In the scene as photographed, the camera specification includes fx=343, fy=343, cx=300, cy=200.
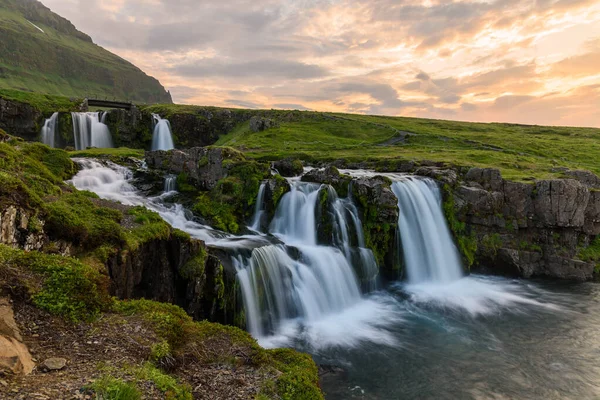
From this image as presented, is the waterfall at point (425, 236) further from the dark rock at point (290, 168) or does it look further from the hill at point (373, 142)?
the hill at point (373, 142)

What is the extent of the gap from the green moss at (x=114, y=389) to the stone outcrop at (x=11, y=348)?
131 cm

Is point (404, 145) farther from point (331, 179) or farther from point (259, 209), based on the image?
point (259, 209)

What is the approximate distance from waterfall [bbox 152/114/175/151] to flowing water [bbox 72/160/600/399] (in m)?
38.7

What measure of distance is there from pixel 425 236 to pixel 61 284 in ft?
91.7

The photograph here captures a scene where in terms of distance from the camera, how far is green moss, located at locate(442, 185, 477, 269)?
32.0m

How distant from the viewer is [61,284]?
8.55 meters

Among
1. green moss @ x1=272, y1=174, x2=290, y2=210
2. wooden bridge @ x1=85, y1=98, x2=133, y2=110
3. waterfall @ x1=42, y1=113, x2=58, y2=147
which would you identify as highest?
wooden bridge @ x1=85, y1=98, x2=133, y2=110

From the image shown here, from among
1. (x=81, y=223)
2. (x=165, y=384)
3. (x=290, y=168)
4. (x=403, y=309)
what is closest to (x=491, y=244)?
(x=403, y=309)

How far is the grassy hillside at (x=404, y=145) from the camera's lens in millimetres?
48375

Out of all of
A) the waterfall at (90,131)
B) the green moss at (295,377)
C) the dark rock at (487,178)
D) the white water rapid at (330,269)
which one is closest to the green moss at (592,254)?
the white water rapid at (330,269)

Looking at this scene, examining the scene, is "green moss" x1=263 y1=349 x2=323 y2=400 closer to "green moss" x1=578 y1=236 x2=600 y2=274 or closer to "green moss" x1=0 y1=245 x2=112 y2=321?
"green moss" x1=0 y1=245 x2=112 y2=321

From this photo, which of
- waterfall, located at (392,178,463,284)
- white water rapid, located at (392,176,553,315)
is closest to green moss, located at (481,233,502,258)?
white water rapid, located at (392,176,553,315)

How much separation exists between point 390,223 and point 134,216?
62.9 ft

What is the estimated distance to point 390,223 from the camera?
28.2 meters
